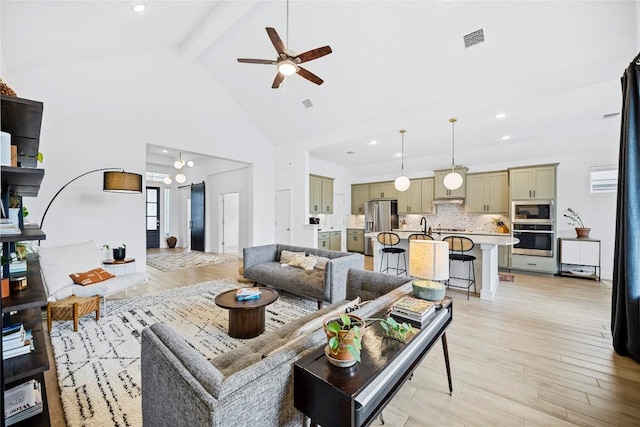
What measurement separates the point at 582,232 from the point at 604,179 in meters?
1.18

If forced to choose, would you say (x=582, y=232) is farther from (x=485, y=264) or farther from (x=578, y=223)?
(x=485, y=264)

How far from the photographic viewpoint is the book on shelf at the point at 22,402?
4.71 ft

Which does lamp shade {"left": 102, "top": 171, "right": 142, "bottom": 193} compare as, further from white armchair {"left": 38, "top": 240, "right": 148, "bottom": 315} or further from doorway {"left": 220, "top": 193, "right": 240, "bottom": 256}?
doorway {"left": 220, "top": 193, "right": 240, "bottom": 256}

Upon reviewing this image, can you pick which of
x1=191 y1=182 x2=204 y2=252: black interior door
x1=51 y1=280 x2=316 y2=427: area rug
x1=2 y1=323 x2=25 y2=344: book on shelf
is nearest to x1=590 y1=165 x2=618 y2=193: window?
x1=51 y1=280 x2=316 y2=427: area rug

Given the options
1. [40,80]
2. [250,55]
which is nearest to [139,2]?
[250,55]

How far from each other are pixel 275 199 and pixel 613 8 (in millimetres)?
6686

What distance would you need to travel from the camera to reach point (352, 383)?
1036 millimetres

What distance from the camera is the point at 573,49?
3.10 m

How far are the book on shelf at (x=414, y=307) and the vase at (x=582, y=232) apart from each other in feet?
18.7

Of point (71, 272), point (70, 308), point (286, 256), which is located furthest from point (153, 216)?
point (286, 256)

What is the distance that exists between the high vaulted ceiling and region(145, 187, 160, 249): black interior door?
6.15 metres

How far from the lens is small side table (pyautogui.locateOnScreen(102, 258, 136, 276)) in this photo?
409 cm

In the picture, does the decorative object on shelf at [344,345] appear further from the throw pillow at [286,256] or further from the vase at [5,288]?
the throw pillow at [286,256]

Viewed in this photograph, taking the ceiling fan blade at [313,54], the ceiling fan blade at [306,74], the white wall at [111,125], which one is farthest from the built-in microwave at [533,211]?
the white wall at [111,125]
